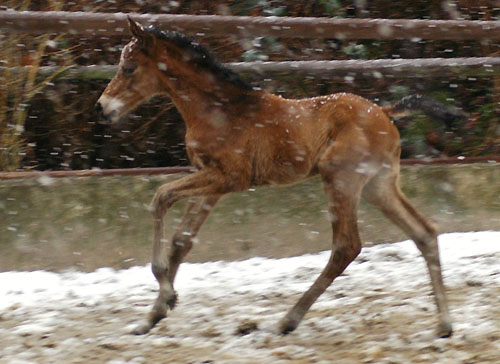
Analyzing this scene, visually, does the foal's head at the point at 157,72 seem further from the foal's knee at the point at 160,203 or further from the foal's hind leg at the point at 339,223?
the foal's hind leg at the point at 339,223

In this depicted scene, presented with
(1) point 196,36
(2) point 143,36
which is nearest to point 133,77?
(2) point 143,36

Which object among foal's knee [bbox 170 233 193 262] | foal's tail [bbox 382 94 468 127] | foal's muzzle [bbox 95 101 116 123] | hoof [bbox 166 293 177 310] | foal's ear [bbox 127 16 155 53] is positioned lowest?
hoof [bbox 166 293 177 310]

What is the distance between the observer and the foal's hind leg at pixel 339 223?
4902 mm

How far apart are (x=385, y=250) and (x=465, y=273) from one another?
0.79 metres

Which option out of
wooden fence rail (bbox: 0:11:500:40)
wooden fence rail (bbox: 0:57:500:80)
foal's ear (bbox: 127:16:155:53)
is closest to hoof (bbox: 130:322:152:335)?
foal's ear (bbox: 127:16:155:53)

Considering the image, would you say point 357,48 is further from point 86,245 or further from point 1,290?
point 1,290

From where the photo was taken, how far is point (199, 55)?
5.19 metres

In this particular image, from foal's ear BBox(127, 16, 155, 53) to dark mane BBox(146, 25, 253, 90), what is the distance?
0.04 metres

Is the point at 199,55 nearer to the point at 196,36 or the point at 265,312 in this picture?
the point at 265,312

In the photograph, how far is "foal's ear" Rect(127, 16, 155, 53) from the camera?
199 inches

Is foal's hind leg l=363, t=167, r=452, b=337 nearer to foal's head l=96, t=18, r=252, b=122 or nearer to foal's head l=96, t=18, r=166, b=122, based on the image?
foal's head l=96, t=18, r=252, b=122

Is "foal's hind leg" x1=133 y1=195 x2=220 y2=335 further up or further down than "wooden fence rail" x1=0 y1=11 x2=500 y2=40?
further down

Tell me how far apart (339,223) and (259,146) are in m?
0.67

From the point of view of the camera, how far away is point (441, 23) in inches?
278
